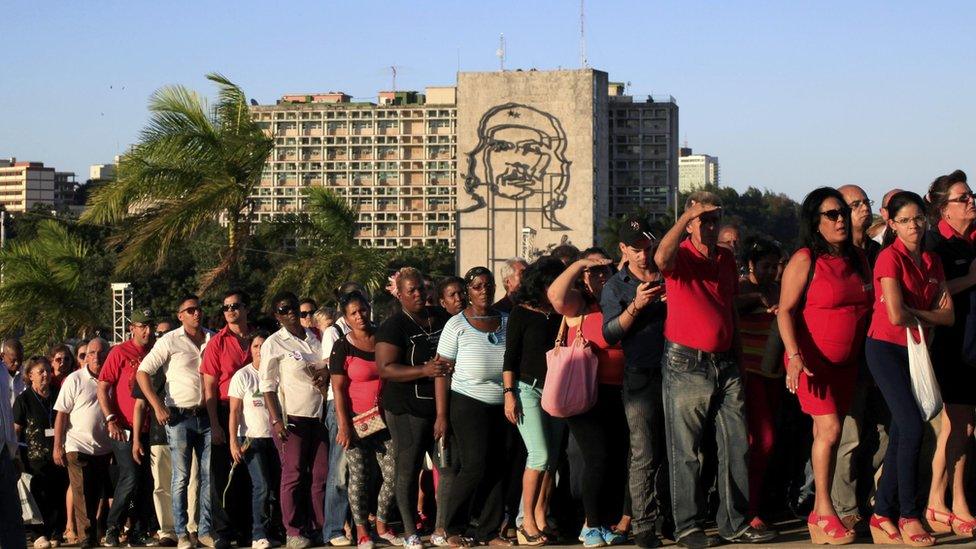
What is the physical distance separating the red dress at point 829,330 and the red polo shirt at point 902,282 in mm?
142

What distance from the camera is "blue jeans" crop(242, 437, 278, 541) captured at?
10758 mm

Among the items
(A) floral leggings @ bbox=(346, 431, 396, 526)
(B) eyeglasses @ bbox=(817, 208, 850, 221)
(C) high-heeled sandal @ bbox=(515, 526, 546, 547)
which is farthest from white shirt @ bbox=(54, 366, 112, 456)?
(B) eyeglasses @ bbox=(817, 208, 850, 221)

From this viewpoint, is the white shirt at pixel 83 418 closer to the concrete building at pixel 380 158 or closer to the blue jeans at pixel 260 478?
the blue jeans at pixel 260 478

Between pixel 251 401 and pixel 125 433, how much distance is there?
4.77 feet

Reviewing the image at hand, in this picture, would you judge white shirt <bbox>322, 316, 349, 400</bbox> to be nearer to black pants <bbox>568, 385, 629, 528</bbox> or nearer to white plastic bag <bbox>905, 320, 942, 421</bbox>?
black pants <bbox>568, 385, 629, 528</bbox>

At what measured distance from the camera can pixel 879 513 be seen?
8.07 meters

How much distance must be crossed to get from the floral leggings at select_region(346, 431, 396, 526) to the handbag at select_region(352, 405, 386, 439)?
6cm

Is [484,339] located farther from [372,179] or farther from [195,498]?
[372,179]

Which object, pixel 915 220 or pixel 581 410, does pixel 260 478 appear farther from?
pixel 915 220

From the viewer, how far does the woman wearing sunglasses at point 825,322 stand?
8070 millimetres

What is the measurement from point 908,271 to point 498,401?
279 cm

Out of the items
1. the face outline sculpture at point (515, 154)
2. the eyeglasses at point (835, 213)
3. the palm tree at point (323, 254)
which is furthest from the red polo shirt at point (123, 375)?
the face outline sculpture at point (515, 154)

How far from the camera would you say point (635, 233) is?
8.44 meters

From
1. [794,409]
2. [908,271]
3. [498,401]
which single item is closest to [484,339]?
[498,401]
